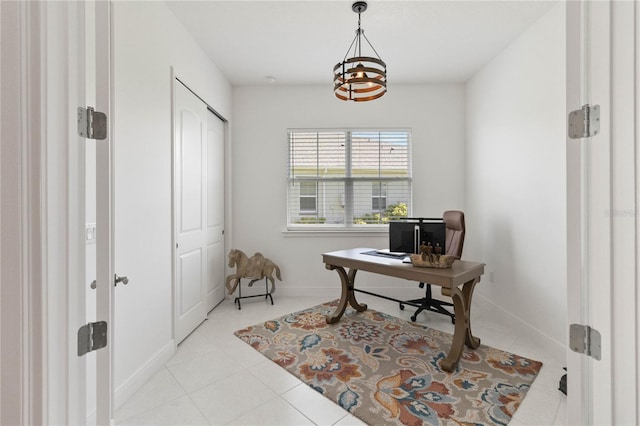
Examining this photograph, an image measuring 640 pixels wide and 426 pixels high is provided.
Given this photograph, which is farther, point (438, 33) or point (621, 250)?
point (438, 33)

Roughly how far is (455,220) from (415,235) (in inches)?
33.4

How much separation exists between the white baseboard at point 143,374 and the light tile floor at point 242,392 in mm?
37

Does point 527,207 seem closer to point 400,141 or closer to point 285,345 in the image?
point 400,141

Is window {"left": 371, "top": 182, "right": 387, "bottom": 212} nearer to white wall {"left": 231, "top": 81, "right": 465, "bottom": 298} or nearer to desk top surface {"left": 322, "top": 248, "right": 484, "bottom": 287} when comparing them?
white wall {"left": 231, "top": 81, "right": 465, "bottom": 298}

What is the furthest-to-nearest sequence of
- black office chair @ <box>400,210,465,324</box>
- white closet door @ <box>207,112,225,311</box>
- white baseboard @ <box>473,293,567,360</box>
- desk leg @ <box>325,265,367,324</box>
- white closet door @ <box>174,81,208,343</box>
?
1. white closet door @ <box>207,112,225,311</box>
2. black office chair @ <box>400,210,465,324</box>
3. desk leg @ <box>325,265,367,324</box>
4. white closet door @ <box>174,81,208,343</box>
5. white baseboard @ <box>473,293,567,360</box>

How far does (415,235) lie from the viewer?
2.72m

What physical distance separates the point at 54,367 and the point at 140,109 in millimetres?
1841

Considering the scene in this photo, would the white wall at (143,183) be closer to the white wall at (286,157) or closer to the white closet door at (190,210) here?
the white closet door at (190,210)

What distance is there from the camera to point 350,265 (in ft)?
8.98

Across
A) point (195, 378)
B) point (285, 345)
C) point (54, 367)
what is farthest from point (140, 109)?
point (285, 345)

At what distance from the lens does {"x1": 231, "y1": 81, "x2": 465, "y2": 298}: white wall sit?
388 centimetres

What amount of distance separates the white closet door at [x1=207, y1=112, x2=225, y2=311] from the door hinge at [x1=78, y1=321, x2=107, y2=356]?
2519 millimetres

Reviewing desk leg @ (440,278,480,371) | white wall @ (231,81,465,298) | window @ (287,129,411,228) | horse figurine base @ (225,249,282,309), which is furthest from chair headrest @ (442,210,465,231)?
horse figurine base @ (225,249,282,309)

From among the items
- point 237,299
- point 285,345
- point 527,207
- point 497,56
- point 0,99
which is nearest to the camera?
point 0,99
